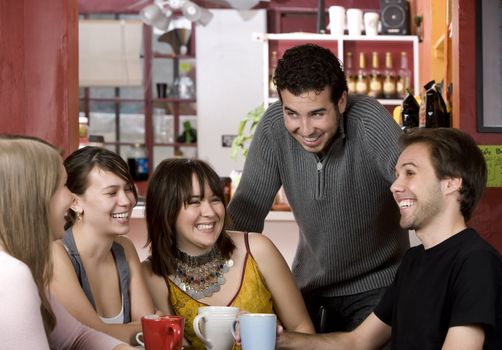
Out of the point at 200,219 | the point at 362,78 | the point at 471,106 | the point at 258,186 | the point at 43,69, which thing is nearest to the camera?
the point at 200,219

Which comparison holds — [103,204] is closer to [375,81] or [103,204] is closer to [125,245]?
[125,245]

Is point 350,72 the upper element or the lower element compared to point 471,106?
upper

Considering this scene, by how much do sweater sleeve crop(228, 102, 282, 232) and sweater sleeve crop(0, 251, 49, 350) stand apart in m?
1.27

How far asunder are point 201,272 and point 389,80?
575 centimetres

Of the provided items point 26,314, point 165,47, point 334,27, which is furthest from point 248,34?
point 26,314

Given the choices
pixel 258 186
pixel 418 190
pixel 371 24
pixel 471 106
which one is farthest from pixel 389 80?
pixel 418 190

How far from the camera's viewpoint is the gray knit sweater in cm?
244

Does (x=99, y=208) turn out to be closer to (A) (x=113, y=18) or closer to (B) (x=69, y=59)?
(B) (x=69, y=59)

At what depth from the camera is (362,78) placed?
7672 millimetres

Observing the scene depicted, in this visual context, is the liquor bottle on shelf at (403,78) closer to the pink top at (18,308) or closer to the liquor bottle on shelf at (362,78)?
the liquor bottle on shelf at (362,78)

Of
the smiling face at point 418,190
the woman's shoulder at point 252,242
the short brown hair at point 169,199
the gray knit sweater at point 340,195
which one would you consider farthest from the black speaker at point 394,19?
the smiling face at point 418,190

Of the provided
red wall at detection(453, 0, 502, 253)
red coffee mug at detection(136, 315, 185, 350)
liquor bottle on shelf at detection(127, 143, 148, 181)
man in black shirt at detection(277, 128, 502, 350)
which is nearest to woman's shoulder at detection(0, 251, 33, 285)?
red coffee mug at detection(136, 315, 185, 350)

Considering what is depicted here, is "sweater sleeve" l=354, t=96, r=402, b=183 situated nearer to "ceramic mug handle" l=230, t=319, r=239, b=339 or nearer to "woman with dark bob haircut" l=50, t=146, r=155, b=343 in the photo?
"woman with dark bob haircut" l=50, t=146, r=155, b=343

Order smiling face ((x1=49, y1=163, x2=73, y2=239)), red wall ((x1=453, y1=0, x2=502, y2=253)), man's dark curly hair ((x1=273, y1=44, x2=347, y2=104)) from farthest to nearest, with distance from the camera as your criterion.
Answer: red wall ((x1=453, y1=0, x2=502, y2=253)) → man's dark curly hair ((x1=273, y1=44, x2=347, y2=104)) → smiling face ((x1=49, y1=163, x2=73, y2=239))
